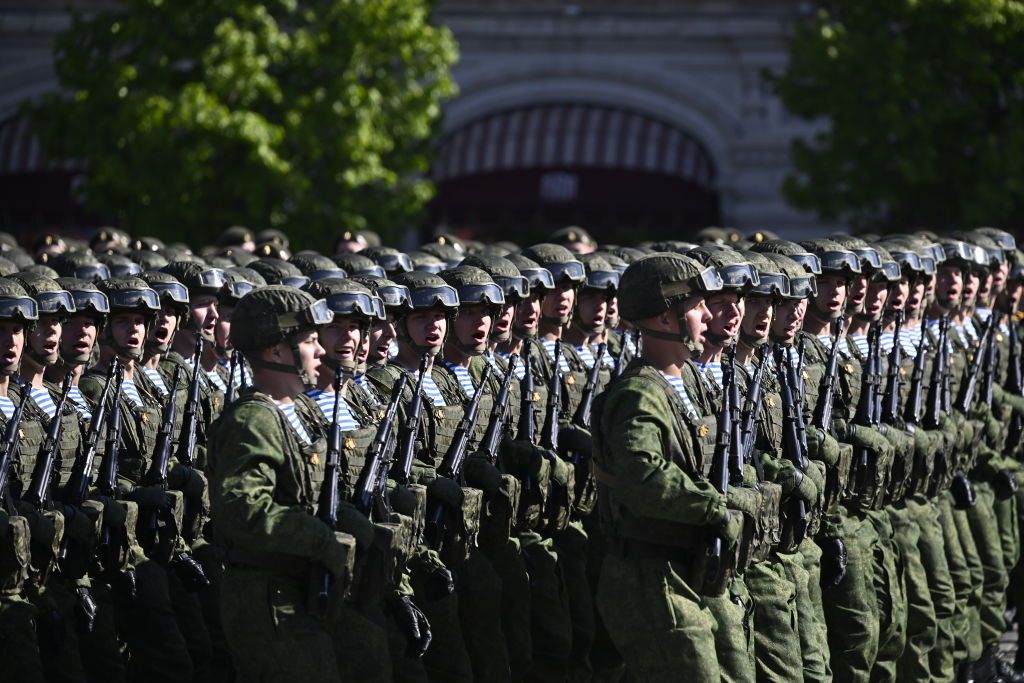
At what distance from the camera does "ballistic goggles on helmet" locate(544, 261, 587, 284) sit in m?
11.5

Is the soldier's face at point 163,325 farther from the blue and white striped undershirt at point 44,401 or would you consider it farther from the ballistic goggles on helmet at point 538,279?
the ballistic goggles on helmet at point 538,279

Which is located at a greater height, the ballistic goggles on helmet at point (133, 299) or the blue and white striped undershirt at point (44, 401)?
the ballistic goggles on helmet at point (133, 299)

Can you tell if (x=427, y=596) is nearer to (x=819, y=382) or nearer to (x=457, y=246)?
(x=819, y=382)

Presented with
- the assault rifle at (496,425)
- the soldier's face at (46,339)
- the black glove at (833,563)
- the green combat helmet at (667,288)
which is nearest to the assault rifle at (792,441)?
the black glove at (833,563)

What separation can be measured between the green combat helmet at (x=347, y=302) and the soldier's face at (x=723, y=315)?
1371 millimetres

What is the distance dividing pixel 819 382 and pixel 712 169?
20.3 metres

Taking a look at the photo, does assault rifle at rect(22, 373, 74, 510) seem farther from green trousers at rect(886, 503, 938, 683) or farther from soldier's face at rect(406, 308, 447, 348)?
green trousers at rect(886, 503, 938, 683)

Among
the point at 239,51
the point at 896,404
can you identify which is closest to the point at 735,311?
the point at 896,404

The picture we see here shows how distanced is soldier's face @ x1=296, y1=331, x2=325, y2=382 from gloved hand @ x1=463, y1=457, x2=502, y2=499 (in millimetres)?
1723

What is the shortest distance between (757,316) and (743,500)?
1663 millimetres

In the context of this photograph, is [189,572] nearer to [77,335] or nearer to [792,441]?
[77,335]

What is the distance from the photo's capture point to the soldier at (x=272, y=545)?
7.20 metres

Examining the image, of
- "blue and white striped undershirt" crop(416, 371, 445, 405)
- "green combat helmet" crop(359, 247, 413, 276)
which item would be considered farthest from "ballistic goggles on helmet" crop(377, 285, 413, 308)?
"green combat helmet" crop(359, 247, 413, 276)

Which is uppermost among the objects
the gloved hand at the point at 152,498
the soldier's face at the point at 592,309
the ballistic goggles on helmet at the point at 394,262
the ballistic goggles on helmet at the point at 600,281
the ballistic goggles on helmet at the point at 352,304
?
the ballistic goggles on helmet at the point at 352,304
